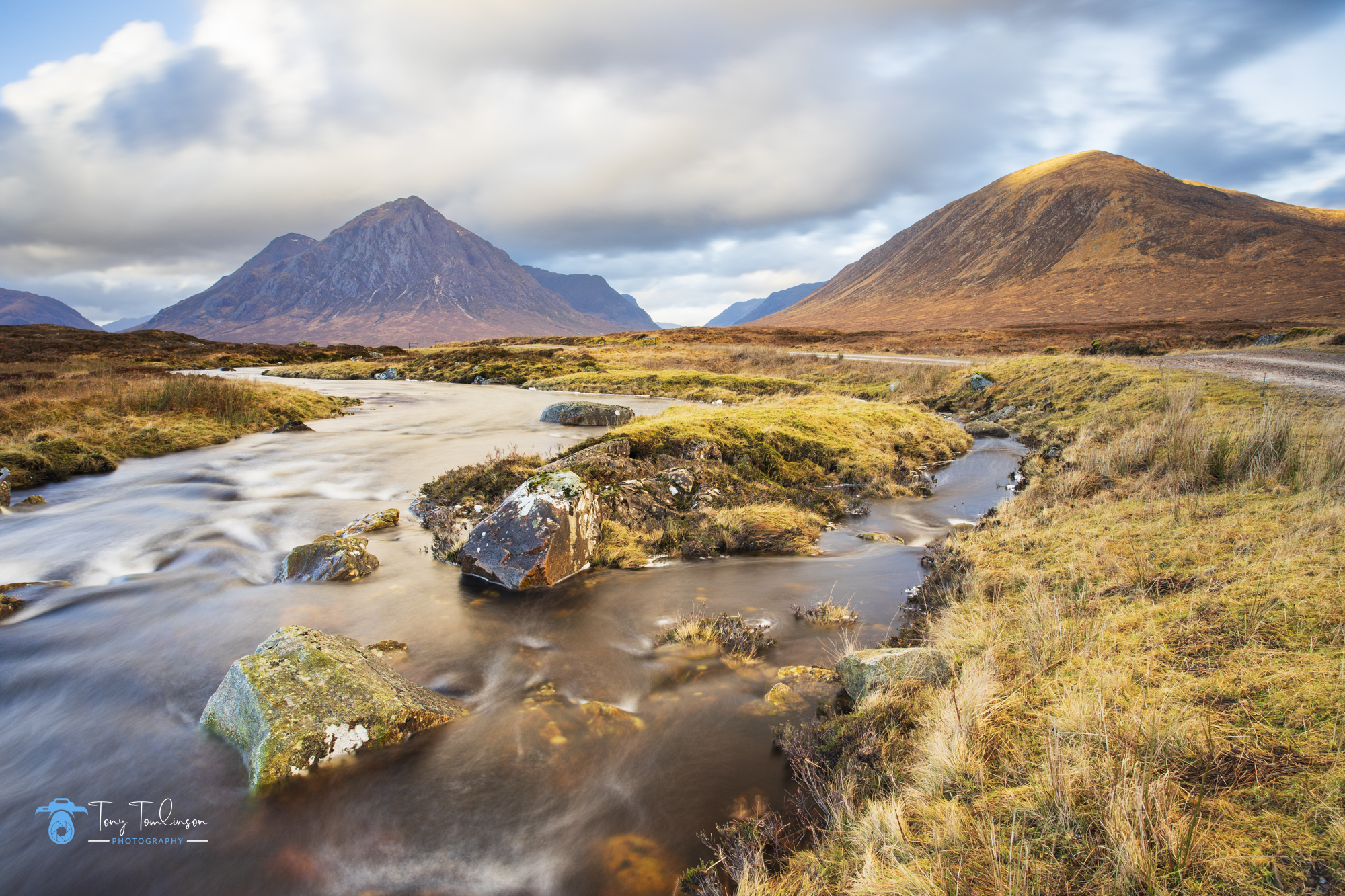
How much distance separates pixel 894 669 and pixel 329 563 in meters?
9.03

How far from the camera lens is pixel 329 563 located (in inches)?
378

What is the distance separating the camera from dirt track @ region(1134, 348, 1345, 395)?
15.5 meters

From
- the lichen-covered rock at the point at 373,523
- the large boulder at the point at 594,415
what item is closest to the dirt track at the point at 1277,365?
the large boulder at the point at 594,415

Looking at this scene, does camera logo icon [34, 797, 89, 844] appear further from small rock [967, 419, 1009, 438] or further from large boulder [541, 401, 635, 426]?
small rock [967, 419, 1009, 438]

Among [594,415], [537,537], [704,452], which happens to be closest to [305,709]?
[537,537]

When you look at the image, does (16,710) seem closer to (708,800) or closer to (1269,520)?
(708,800)

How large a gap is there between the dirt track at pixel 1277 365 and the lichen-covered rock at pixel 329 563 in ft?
70.6

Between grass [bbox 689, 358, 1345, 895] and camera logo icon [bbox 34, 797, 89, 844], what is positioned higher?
grass [bbox 689, 358, 1345, 895]

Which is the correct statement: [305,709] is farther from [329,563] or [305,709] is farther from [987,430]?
[987,430]

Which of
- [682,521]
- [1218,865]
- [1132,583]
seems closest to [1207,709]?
[1218,865]

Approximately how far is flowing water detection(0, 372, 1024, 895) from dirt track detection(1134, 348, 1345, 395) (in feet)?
35.4

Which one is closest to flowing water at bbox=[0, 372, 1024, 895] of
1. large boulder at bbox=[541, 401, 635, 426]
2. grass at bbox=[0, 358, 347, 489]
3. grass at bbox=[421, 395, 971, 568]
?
grass at bbox=[421, 395, 971, 568]

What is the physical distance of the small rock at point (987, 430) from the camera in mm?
22016

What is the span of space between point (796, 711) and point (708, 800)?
1.41m
